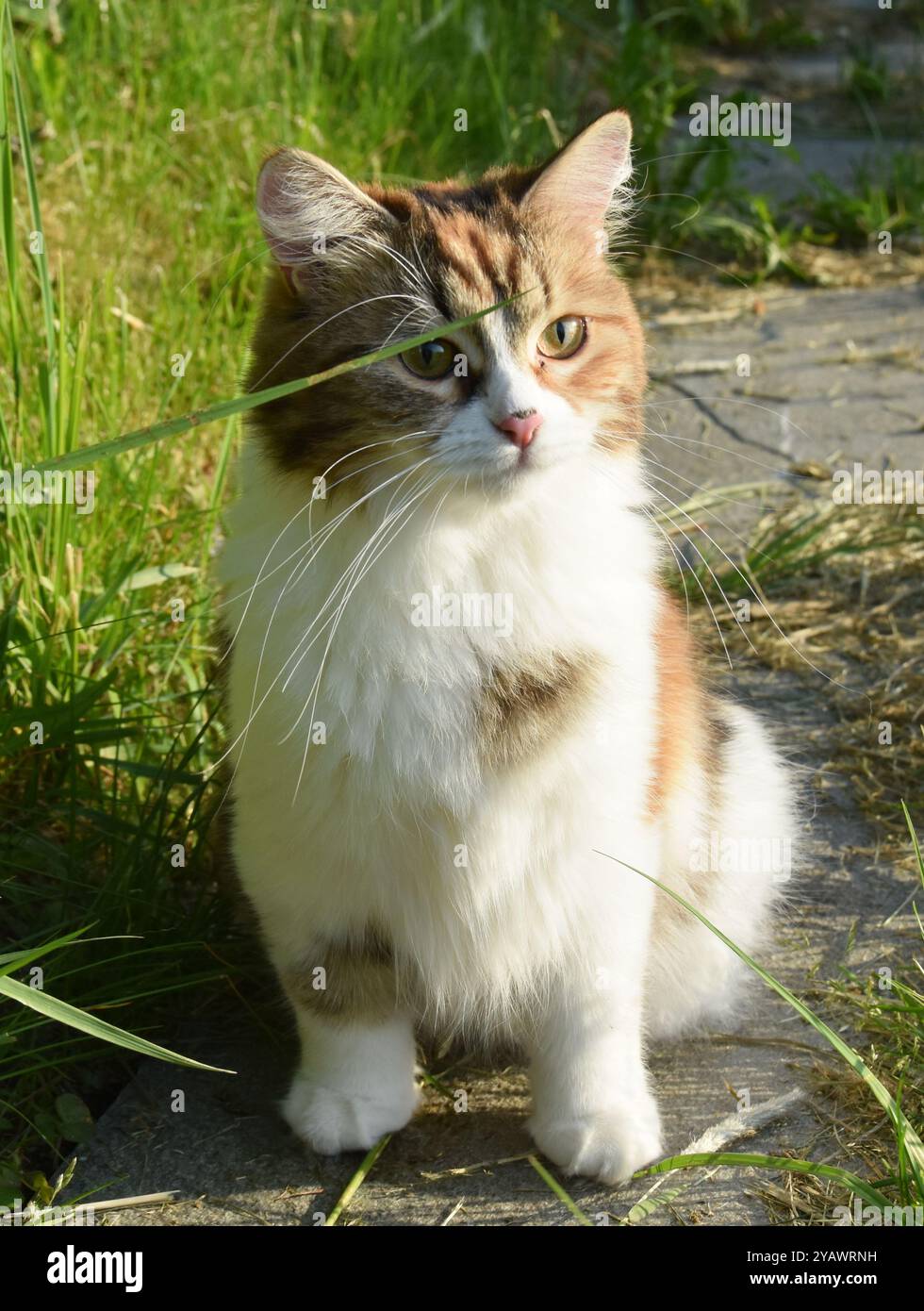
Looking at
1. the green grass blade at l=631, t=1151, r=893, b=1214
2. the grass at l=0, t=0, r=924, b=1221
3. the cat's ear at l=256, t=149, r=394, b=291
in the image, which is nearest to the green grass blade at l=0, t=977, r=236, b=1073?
the grass at l=0, t=0, r=924, b=1221

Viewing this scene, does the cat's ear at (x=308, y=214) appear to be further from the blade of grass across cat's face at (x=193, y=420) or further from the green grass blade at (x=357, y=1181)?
the green grass blade at (x=357, y=1181)

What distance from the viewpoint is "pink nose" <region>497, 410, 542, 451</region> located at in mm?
1844

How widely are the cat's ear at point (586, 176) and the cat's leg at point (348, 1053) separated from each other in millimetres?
1171

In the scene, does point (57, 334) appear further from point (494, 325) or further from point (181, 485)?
point (494, 325)

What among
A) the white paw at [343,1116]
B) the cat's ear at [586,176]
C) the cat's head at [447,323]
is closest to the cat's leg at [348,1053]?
the white paw at [343,1116]

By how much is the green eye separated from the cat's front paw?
1.15 meters

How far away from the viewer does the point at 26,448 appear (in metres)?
2.94

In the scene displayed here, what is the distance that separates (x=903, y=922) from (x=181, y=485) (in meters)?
1.98

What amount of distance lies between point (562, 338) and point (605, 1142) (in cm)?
121

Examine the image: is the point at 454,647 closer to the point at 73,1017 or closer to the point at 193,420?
the point at 193,420

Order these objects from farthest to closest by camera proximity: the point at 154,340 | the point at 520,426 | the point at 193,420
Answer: the point at 154,340, the point at 520,426, the point at 193,420

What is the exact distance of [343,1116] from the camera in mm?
2223

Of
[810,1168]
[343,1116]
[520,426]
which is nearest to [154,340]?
[520,426]

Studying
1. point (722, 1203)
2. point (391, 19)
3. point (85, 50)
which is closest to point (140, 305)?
point (85, 50)
